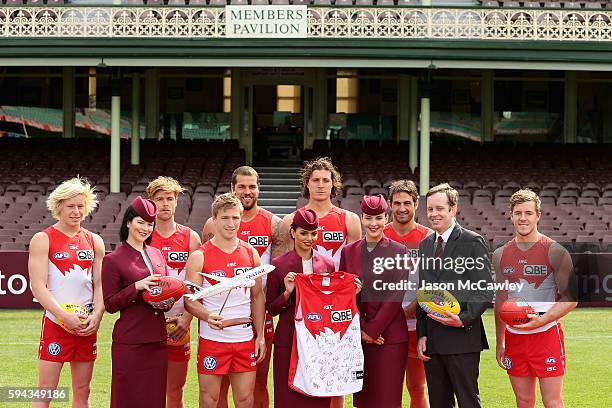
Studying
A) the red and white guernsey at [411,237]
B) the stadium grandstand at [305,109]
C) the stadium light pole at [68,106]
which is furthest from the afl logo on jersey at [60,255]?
the stadium light pole at [68,106]

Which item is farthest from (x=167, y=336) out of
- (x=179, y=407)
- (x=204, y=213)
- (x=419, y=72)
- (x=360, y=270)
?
(x=419, y=72)

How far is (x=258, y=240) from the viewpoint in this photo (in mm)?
8695

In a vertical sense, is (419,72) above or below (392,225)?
above

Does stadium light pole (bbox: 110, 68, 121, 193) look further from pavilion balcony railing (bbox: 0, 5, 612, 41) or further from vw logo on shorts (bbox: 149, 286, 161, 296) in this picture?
vw logo on shorts (bbox: 149, 286, 161, 296)

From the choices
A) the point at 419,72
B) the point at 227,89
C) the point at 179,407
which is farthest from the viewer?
the point at 227,89

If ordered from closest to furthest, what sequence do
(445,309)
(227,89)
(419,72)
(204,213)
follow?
(445,309), (204,213), (419,72), (227,89)

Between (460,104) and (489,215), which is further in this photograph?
(460,104)

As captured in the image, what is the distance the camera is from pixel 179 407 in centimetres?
845

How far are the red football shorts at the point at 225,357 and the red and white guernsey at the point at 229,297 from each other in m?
0.04

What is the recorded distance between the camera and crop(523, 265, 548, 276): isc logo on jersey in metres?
7.56

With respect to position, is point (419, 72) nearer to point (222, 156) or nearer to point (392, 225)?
point (222, 156)

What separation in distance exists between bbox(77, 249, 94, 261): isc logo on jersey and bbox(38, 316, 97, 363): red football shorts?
0.55 meters

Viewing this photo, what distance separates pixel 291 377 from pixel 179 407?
4.63ft

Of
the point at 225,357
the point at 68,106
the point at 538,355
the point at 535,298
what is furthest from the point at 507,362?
the point at 68,106
